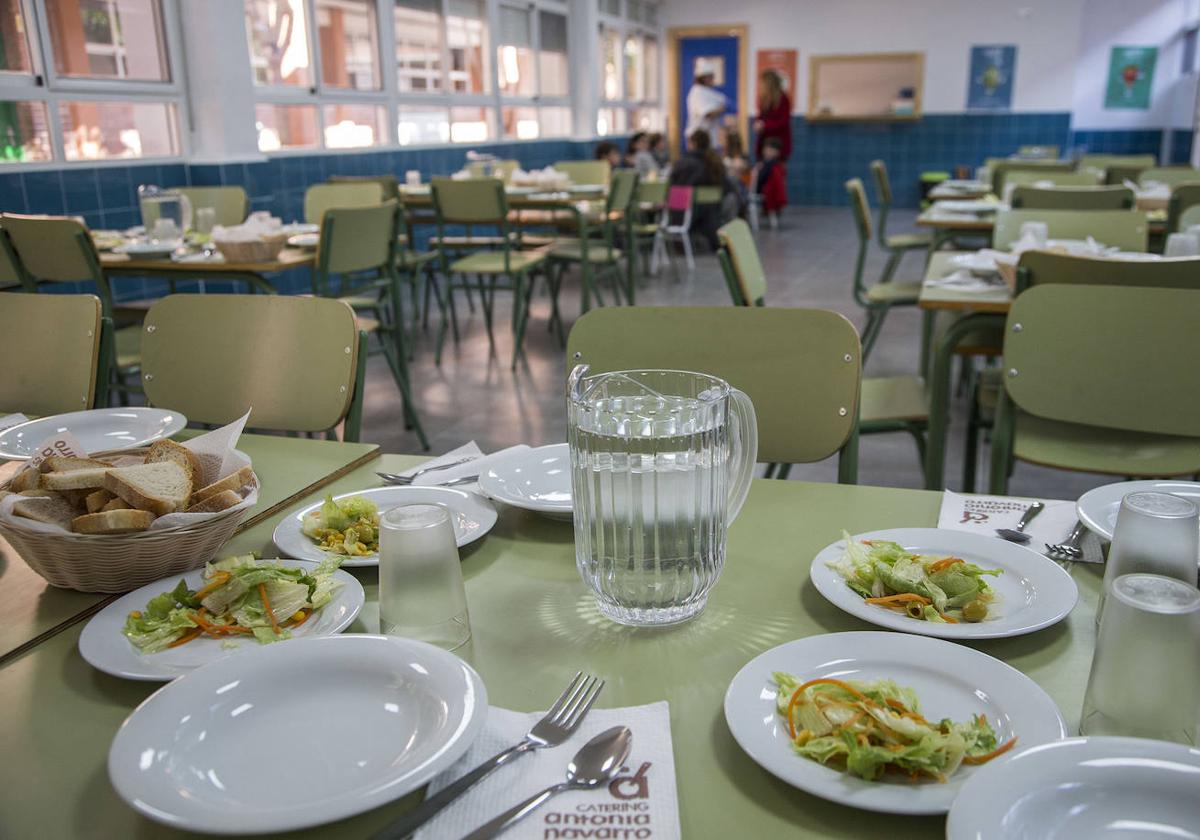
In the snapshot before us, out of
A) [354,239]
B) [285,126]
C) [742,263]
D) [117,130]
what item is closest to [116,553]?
[742,263]

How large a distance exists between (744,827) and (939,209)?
14.1 feet

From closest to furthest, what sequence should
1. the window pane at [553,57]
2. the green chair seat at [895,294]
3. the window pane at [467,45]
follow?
the green chair seat at [895,294] < the window pane at [467,45] < the window pane at [553,57]

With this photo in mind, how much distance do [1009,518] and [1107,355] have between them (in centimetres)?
90

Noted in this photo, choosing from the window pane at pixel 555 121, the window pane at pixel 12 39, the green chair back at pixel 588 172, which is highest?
the window pane at pixel 12 39

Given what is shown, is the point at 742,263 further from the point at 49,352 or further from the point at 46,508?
the point at 46,508

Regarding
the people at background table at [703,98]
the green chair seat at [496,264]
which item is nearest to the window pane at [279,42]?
the green chair seat at [496,264]

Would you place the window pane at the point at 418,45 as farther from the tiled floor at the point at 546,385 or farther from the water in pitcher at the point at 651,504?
the water in pitcher at the point at 651,504

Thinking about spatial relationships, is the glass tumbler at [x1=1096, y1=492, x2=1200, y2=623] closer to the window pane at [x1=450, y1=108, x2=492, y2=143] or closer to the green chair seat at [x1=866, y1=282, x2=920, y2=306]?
the green chair seat at [x1=866, y1=282, x2=920, y2=306]

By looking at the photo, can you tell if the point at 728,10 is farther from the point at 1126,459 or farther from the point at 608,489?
the point at 608,489

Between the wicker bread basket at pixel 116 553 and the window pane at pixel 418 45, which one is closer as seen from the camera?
the wicker bread basket at pixel 116 553

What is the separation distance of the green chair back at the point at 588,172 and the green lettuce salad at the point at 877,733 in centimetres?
596

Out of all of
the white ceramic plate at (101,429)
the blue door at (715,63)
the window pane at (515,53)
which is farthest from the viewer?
the blue door at (715,63)

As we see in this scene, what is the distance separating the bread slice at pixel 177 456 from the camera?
0.90 meters

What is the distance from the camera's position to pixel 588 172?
6414 mm
